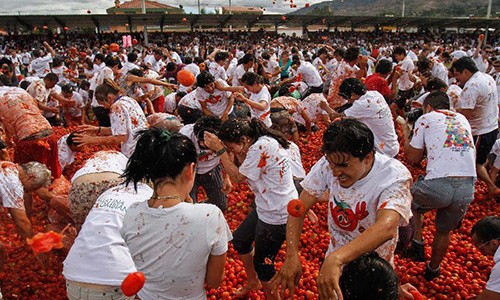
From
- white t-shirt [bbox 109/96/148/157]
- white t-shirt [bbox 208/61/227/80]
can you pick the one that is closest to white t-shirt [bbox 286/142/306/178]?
white t-shirt [bbox 109/96/148/157]

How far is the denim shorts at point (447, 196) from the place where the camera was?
3465 millimetres

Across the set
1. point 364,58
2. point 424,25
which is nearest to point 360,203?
point 364,58

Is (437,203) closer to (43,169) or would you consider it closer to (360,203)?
(360,203)

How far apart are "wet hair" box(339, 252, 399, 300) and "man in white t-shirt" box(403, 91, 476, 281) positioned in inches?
74.3

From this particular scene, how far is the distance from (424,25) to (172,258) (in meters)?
41.0

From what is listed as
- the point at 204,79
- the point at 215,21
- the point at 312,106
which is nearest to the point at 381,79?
the point at 312,106

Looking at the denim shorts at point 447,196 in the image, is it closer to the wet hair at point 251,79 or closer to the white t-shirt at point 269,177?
the white t-shirt at point 269,177

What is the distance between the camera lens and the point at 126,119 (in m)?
4.47

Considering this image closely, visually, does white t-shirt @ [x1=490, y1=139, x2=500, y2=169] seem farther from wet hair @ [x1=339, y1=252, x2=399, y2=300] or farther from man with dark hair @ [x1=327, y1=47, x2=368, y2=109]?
wet hair @ [x1=339, y1=252, x2=399, y2=300]

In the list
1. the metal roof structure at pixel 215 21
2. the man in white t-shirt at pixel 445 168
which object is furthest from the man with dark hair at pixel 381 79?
the metal roof structure at pixel 215 21

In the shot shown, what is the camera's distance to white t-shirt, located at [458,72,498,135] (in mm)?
5133

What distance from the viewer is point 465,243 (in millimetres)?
4555

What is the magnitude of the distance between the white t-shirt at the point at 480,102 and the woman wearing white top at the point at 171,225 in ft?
14.8

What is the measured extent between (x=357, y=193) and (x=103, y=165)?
6.85ft
